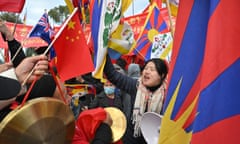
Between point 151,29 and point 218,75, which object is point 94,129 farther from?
point 151,29

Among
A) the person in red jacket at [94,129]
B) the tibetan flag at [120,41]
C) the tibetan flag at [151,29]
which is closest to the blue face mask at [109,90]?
the tibetan flag at [151,29]

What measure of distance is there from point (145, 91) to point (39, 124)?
116 cm

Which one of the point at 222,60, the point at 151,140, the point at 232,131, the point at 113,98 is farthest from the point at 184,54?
the point at 113,98

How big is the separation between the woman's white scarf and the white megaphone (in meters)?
0.19

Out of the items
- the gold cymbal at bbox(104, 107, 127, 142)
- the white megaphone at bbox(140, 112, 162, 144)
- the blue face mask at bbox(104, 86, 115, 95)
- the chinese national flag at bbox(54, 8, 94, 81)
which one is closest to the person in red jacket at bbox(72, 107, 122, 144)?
the gold cymbal at bbox(104, 107, 127, 142)

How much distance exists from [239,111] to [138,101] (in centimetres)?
141

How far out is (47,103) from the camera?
132 centimetres

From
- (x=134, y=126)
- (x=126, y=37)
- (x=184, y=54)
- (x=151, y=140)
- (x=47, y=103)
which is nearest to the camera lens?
(x=184, y=54)

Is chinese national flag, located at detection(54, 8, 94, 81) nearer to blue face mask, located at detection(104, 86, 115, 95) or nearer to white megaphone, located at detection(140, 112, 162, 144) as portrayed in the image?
white megaphone, located at detection(140, 112, 162, 144)

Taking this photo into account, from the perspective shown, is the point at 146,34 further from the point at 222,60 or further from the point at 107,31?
the point at 222,60

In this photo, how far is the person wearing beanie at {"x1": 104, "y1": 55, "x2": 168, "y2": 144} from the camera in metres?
2.35

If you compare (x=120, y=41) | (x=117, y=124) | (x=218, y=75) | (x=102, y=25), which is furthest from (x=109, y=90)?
(x=218, y=75)

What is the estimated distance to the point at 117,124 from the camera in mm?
1742

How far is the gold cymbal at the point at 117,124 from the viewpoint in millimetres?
1694
